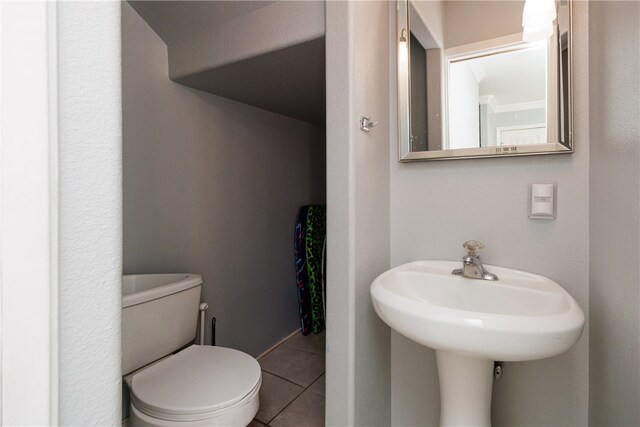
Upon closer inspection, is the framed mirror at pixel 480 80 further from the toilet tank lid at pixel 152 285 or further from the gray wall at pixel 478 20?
the toilet tank lid at pixel 152 285

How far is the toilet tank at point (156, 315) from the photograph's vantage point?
1.23m

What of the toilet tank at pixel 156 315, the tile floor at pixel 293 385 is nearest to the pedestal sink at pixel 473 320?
the tile floor at pixel 293 385

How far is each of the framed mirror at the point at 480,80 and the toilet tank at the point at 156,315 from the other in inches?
47.1

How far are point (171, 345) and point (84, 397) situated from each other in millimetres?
1150

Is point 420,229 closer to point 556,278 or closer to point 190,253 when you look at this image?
point 556,278

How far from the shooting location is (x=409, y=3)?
133 centimetres

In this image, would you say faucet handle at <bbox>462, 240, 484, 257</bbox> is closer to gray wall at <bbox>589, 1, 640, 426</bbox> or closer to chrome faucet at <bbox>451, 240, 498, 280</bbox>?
chrome faucet at <bbox>451, 240, 498, 280</bbox>

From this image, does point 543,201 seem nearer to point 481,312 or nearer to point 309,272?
point 481,312

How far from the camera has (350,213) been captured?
109cm

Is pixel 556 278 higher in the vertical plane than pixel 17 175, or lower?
lower

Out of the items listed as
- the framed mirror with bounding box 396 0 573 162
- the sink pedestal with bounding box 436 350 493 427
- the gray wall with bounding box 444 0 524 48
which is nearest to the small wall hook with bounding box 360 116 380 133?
the framed mirror with bounding box 396 0 573 162

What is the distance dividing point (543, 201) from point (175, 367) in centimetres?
158

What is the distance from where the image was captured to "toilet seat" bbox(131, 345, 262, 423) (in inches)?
40.4

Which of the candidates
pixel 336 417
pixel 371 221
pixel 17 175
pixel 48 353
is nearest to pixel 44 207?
pixel 17 175
